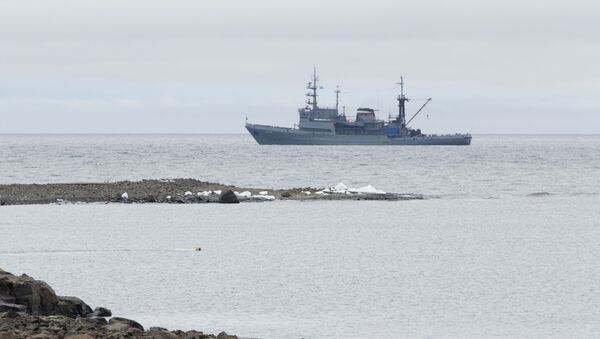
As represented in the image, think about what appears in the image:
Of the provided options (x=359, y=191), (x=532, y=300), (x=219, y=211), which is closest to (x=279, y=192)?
(x=359, y=191)

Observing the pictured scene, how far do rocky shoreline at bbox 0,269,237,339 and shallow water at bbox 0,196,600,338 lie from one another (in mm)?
1730

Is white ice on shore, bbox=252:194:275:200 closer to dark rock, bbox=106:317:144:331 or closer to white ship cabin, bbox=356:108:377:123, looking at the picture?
dark rock, bbox=106:317:144:331

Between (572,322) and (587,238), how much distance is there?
20.2 metres

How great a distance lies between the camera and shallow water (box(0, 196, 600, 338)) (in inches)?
886

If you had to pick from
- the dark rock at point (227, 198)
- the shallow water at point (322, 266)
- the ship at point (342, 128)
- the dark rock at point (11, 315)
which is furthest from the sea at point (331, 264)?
the ship at point (342, 128)

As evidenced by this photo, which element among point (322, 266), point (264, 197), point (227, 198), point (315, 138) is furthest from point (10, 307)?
point (315, 138)

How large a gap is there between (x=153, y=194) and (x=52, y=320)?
40981 mm

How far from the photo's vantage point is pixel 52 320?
18.4 m

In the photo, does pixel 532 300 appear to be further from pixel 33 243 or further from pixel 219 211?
pixel 219 211

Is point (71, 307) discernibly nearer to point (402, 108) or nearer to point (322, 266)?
point (322, 266)

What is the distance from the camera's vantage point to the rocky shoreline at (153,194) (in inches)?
2265

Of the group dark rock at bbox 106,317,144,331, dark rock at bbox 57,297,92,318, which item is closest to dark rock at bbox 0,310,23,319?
dark rock at bbox 106,317,144,331

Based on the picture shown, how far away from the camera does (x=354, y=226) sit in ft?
151

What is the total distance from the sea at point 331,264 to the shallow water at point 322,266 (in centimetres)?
5
